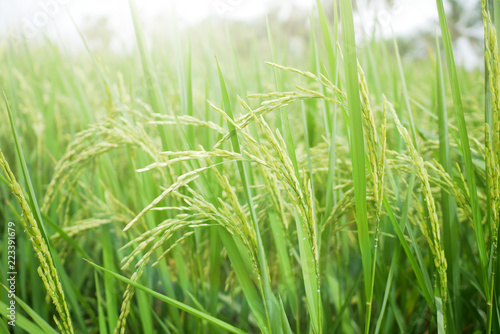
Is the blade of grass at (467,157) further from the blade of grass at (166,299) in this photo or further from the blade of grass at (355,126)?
the blade of grass at (166,299)

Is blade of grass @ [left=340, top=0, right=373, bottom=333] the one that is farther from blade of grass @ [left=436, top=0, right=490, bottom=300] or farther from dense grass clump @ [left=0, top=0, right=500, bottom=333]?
blade of grass @ [left=436, top=0, right=490, bottom=300]

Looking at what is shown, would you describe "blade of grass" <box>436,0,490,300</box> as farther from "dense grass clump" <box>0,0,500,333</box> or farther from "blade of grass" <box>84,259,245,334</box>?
"blade of grass" <box>84,259,245,334</box>

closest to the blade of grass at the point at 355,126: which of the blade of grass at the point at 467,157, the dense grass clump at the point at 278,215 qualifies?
the dense grass clump at the point at 278,215

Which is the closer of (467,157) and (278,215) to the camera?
(467,157)

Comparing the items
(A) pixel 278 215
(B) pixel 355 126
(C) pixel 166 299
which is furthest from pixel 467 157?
(C) pixel 166 299

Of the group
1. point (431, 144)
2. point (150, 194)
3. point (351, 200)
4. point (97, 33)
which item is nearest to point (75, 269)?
point (150, 194)

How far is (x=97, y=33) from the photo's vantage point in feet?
8.05

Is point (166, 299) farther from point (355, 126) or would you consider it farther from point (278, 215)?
point (355, 126)

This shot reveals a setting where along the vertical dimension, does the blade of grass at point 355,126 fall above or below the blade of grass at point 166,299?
above

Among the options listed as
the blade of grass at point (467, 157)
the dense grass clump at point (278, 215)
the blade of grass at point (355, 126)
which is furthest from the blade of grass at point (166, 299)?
the blade of grass at point (467, 157)

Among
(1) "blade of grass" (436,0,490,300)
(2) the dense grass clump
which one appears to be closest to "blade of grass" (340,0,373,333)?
(2) the dense grass clump

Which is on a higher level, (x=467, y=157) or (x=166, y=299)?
(x=467, y=157)

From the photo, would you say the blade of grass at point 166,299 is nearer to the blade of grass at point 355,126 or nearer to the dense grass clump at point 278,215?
the dense grass clump at point 278,215

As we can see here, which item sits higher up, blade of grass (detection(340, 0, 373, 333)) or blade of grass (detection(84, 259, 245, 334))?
blade of grass (detection(340, 0, 373, 333))
